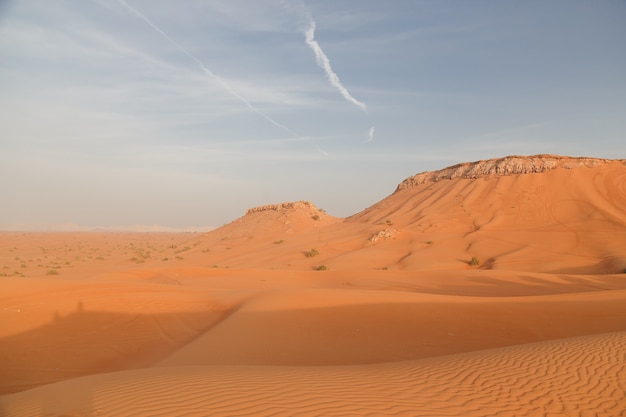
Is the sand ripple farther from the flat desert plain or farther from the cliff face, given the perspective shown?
the cliff face

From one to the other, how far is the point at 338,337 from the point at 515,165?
42.2 m

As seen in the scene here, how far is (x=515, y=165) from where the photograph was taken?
45.0 meters

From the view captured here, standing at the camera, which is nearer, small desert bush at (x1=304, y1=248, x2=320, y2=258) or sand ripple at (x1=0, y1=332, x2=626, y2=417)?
sand ripple at (x1=0, y1=332, x2=626, y2=417)

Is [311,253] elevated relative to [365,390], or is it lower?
elevated

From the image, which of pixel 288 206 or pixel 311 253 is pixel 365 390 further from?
pixel 288 206

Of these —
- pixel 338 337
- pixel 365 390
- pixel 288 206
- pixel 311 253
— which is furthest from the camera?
pixel 288 206

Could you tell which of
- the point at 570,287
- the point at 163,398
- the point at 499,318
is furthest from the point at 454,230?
the point at 163,398

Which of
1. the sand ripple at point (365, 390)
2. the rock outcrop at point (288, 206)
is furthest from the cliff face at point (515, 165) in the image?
the sand ripple at point (365, 390)

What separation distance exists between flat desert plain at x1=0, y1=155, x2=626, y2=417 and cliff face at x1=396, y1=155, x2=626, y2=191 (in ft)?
44.6

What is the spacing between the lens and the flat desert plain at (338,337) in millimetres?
5203

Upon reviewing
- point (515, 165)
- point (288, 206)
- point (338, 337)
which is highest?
point (515, 165)

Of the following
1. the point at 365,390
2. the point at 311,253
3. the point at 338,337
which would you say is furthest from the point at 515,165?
the point at 365,390

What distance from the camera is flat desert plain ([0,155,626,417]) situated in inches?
205

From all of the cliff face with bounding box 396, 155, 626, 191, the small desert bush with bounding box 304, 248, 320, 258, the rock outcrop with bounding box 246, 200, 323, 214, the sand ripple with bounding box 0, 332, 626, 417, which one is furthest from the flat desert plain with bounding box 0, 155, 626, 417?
the rock outcrop with bounding box 246, 200, 323, 214
